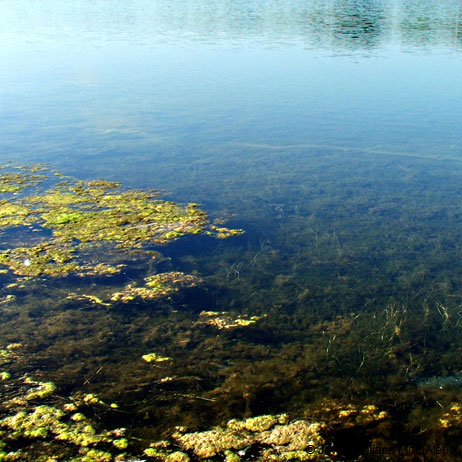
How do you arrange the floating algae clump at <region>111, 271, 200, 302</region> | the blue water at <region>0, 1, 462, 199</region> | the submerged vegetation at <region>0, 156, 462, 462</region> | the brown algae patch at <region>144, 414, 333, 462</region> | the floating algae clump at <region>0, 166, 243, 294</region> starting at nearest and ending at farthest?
the brown algae patch at <region>144, 414, 333, 462</region> → the submerged vegetation at <region>0, 156, 462, 462</region> → the floating algae clump at <region>111, 271, 200, 302</region> → the floating algae clump at <region>0, 166, 243, 294</region> → the blue water at <region>0, 1, 462, 199</region>

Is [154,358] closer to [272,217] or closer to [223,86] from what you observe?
[272,217]

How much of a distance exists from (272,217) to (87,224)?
228 centimetres

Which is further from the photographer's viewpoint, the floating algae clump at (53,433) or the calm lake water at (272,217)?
the calm lake water at (272,217)

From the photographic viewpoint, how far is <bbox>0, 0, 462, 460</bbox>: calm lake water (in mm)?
3721

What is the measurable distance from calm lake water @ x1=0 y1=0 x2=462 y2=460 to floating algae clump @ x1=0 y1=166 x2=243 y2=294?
0.29m

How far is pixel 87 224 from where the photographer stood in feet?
20.5

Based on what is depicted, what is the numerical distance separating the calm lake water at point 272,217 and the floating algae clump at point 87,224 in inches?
11.5

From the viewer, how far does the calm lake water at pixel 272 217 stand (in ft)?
12.2

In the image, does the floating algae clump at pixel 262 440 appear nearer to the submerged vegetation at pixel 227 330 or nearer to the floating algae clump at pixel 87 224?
the submerged vegetation at pixel 227 330

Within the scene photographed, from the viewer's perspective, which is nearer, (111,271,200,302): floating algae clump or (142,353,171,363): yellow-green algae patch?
(142,353,171,363): yellow-green algae patch

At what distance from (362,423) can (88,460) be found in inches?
65.9

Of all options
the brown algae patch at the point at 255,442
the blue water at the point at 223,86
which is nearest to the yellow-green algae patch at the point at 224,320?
the brown algae patch at the point at 255,442

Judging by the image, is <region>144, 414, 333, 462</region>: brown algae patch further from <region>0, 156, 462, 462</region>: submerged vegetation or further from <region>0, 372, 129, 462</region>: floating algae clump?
<region>0, 372, 129, 462</region>: floating algae clump

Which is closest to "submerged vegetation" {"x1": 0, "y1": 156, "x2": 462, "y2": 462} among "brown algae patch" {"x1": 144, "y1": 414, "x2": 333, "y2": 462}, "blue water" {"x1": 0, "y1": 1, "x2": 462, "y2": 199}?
"brown algae patch" {"x1": 144, "y1": 414, "x2": 333, "y2": 462}
